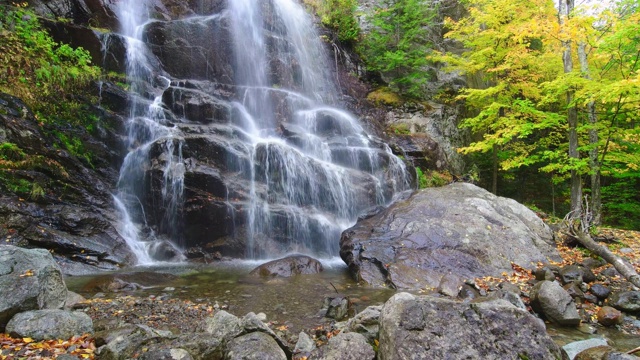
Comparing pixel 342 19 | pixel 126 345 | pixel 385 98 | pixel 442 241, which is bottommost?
pixel 126 345

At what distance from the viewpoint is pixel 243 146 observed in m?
10.9

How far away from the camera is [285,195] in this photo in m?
10.7

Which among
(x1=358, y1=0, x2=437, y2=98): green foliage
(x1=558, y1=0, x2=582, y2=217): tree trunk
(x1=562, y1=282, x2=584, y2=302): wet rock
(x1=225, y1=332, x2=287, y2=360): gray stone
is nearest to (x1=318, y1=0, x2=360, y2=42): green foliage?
(x1=358, y1=0, x2=437, y2=98): green foliage

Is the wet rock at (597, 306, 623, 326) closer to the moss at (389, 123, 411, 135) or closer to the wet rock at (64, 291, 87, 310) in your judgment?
the wet rock at (64, 291, 87, 310)

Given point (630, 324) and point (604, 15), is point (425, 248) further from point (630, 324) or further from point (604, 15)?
point (604, 15)

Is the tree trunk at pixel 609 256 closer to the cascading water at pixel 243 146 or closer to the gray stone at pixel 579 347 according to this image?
the gray stone at pixel 579 347

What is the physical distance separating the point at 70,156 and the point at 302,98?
9.31 metres

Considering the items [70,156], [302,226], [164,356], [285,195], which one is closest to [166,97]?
[70,156]

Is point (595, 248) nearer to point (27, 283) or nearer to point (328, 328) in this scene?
point (328, 328)

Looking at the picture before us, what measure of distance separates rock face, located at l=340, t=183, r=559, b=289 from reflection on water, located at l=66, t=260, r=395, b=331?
0.61m

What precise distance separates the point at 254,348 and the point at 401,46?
53.0 feet

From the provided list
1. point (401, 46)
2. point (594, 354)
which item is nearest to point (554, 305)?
point (594, 354)

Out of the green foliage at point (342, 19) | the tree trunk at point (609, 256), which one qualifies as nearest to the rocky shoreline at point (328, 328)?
the tree trunk at point (609, 256)

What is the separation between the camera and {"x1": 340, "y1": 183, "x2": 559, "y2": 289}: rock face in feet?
22.9
